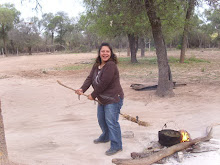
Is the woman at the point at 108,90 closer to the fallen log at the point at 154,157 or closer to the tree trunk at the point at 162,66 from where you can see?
the fallen log at the point at 154,157

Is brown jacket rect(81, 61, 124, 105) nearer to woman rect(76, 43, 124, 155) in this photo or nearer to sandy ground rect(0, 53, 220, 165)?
woman rect(76, 43, 124, 155)

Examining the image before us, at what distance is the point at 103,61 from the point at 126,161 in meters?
1.60

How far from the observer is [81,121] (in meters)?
5.89

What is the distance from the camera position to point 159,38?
7.93m

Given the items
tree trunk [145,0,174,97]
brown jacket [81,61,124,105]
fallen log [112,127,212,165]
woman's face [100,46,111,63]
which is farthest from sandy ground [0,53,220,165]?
woman's face [100,46,111,63]

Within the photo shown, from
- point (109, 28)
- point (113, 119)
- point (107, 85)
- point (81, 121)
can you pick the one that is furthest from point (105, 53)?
point (109, 28)

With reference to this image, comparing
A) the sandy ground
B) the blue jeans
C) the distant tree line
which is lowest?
the sandy ground

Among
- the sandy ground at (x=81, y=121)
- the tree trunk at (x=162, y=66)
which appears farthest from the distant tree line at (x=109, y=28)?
the sandy ground at (x=81, y=121)

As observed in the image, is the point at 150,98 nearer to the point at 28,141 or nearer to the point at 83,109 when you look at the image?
the point at 83,109

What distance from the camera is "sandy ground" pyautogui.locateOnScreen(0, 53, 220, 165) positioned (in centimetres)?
372

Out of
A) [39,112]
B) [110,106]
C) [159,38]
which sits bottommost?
[39,112]

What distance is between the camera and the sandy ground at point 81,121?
146 inches

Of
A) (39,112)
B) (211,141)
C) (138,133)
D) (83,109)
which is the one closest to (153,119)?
(138,133)

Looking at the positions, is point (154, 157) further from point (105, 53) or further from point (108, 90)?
point (105, 53)
